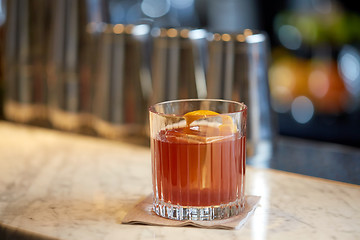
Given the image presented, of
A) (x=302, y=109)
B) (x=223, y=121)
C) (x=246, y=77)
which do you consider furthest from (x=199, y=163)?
(x=302, y=109)

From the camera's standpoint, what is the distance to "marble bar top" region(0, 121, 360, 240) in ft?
2.91

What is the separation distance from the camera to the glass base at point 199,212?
3.04 ft

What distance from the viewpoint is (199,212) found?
0.93m

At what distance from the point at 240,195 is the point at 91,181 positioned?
1.15 ft

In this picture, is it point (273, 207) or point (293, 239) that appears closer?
point (293, 239)

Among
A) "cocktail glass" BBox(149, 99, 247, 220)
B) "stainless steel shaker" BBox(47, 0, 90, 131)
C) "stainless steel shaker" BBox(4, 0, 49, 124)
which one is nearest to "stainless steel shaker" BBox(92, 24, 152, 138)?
"stainless steel shaker" BBox(47, 0, 90, 131)

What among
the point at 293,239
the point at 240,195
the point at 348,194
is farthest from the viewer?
the point at 348,194

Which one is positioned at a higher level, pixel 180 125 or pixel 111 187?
pixel 180 125

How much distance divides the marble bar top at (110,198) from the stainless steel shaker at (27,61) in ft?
0.87

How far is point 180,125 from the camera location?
917 mm

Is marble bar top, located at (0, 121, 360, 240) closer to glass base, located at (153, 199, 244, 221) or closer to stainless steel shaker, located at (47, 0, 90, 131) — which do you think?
glass base, located at (153, 199, 244, 221)

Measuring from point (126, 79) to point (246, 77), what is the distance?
0.34m

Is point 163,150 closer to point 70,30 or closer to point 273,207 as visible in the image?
point 273,207

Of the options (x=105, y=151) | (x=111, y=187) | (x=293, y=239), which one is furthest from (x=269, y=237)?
(x=105, y=151)
